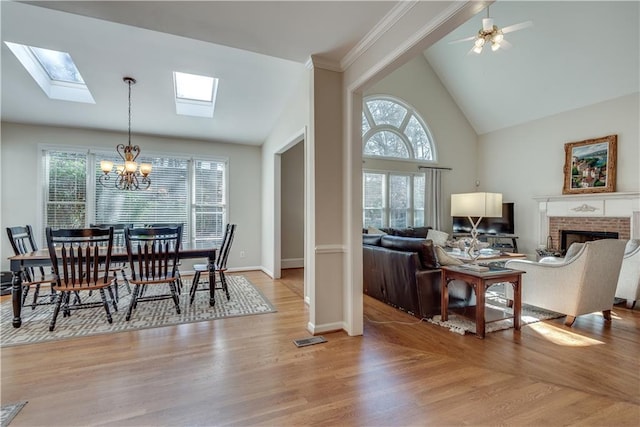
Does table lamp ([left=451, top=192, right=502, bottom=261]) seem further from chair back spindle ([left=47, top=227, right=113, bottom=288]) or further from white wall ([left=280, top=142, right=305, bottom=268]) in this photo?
white wall ([left=280, top=142, right=305, bottom=268])

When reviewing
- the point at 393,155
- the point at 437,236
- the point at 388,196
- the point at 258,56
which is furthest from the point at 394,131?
the point at 258,56

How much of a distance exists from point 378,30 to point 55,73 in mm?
4321

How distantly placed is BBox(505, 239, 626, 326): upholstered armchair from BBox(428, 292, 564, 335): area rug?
0.62ft

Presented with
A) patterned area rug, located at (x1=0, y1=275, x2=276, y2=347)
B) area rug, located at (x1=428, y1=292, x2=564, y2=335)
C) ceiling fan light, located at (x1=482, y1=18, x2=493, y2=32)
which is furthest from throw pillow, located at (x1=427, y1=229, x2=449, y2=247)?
patterned area rug, located at (x1=0, y1=275, x2=276, y2=347)

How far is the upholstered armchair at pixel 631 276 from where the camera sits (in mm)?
3674

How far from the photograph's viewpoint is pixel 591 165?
225 inches

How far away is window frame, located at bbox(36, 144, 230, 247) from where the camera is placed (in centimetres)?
486

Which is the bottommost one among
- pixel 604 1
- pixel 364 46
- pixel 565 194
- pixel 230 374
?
pixel 230 374

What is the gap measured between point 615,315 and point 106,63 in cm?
651

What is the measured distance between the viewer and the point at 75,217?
199 inches

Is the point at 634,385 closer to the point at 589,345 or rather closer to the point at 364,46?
the point at 589,345

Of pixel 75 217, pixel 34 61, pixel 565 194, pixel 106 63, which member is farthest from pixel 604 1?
pixel 75 217

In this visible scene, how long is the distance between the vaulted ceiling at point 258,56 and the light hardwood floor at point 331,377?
2703 millimetres

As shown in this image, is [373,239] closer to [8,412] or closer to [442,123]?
[8,412]
